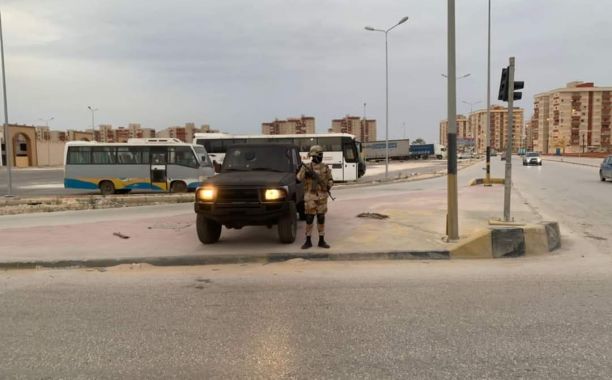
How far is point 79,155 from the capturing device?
76.3 ft

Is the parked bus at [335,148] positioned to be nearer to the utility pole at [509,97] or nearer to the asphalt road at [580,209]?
the asphalt road at [580,209]

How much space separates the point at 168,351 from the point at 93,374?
0.62m

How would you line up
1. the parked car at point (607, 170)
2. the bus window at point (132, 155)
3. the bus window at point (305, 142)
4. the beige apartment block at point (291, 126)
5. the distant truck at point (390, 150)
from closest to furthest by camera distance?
the bus window at point (132, 155) → the parked car at point (607, 170) → the bus window at point (305, 142) → the distant truck at point (390, 150) → the beige apartment block at point (291, 126)

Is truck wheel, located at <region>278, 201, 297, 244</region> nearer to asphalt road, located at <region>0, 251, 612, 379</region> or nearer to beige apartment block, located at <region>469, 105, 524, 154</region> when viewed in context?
asphalt road, located at <region>0, 251, 612, 379</region>

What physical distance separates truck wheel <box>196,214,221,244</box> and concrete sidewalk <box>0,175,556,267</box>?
15 centimetres

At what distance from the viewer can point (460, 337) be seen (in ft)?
14.1

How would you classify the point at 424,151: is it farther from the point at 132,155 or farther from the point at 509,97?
the point at 509,97

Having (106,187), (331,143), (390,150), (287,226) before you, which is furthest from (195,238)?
(390,150)

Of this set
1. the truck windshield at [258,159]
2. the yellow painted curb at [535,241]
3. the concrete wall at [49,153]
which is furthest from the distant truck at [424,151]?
the yellow painted curb at [535,241]

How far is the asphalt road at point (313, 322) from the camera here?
12.3 feet

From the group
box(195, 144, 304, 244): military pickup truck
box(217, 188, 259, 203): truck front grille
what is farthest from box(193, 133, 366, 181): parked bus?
box(217, 188, 259, 203): truck front grille

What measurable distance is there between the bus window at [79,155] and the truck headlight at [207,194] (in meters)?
17.4

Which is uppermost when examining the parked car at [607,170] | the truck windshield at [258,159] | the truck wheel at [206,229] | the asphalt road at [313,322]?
the truck windshield at [258,159]

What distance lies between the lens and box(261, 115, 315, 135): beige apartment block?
371ft
